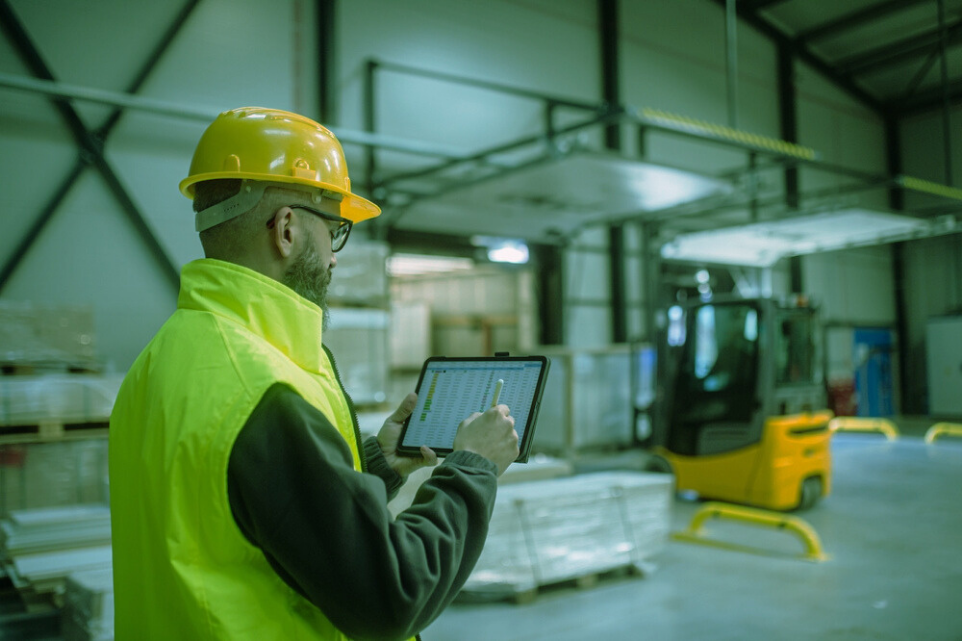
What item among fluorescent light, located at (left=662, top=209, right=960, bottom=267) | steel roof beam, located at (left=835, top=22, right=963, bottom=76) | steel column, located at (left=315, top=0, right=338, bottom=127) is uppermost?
steel column, located at (left=315, top=0, right=338, bottom=127)

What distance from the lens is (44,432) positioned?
4.82 metres

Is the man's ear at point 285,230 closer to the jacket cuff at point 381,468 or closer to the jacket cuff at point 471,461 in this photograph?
the jacket cuff at point 471,461

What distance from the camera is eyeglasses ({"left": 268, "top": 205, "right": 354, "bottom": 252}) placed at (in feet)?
4.63

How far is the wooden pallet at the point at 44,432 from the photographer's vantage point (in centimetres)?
477

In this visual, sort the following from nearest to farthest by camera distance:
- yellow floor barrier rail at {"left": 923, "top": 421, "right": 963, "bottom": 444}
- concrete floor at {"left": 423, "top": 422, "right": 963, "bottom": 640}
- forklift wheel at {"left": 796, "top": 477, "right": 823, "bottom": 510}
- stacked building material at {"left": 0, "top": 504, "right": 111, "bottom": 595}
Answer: yellow floor barrier rail at {"left": 923, "top": 421, "right": 963, "bottom": 444} < concrete floor at {"left": 423, "top": 422, "right": 963, "bottom": 640} < stacked building material at {"left": 0, "top": 504, "right": 111, "bottom": 595} < forklift wheel at {"left": 796, "top": 477, "right": 823, "bottom": 510}

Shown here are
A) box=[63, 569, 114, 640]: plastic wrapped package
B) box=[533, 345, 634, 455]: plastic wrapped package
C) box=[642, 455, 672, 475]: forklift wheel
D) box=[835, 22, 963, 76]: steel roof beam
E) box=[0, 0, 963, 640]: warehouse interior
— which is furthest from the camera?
box=[533, 345, 634, 455]: plastic wrapped package

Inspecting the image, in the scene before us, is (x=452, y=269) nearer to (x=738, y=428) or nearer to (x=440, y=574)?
(x=738, y=428)

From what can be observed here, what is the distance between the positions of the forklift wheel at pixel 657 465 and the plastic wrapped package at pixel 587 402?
2.29 metres

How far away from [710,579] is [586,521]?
1.10 metres

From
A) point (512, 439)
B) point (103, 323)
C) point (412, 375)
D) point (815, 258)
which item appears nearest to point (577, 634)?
point (815, 258)

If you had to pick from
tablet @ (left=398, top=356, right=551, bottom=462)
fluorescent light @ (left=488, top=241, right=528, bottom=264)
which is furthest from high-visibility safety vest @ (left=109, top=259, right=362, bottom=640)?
fluorescent light @ (left=488, top=241, right=528, bottom=264)

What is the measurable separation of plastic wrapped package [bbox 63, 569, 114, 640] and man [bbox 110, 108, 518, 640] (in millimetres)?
2515

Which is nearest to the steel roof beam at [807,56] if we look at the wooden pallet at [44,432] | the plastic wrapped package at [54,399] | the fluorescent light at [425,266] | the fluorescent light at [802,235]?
the fluorescent light at [802,235]

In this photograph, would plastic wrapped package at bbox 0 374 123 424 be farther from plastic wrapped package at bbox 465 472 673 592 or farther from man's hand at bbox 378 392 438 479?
man's hand at bbox 378 392 438 479
